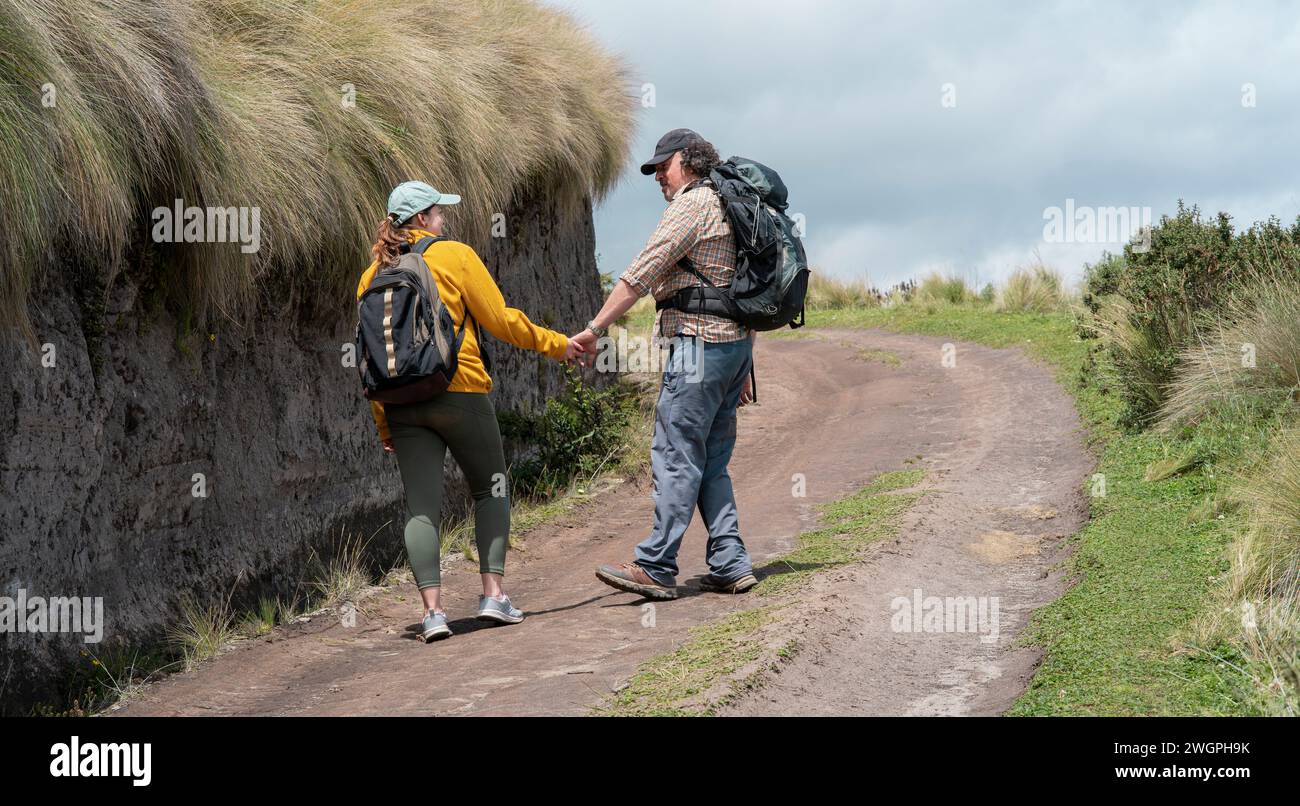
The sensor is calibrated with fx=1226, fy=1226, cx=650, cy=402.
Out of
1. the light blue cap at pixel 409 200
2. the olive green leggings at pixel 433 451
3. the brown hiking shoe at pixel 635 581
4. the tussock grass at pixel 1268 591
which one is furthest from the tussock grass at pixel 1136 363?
the light blue cap at pixel 409 200

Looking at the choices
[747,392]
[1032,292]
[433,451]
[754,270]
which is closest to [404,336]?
[433,451]

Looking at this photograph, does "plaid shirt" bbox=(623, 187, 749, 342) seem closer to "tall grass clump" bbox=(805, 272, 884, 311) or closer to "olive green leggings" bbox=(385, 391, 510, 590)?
"olive green leggings" bbox=(385, 391, 510, 590)

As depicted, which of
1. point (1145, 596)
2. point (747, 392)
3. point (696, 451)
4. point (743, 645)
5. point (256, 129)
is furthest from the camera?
point (256, 129)

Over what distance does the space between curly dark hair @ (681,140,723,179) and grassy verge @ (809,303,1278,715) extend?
113 inches

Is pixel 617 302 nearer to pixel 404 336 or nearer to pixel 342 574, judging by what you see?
pixel 404 336

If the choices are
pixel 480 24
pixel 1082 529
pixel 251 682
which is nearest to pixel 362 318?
pixel 251 682

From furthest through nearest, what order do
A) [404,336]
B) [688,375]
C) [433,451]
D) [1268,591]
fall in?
[688,375]
[433,451]
[404,336]
[1268,591]

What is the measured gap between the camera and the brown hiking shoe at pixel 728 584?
21.6ft

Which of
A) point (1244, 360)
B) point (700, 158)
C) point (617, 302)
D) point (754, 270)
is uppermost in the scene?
point (700, 158)

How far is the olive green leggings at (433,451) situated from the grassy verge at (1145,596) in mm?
2812

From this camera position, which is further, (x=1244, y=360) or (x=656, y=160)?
(x=1244, y=360)

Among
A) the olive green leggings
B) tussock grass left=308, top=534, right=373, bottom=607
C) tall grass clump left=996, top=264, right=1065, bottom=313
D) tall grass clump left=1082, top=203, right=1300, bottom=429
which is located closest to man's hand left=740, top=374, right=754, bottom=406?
the olive green leggings

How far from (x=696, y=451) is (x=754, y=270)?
998 mm

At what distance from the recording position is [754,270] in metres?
6.35
